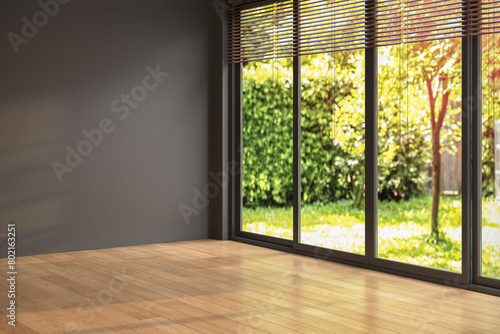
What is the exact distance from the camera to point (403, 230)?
488 cm

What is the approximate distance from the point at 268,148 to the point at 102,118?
61.5 inches

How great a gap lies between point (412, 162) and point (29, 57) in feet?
10.8

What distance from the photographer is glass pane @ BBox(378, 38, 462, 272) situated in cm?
452

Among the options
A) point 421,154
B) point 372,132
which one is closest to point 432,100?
point 421,154

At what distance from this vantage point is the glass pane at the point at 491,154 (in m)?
4.21

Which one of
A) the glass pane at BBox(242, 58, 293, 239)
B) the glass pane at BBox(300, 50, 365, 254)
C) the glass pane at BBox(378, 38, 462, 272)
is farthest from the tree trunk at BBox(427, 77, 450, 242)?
the glass pane at BBox(242, 58, 293, 239)

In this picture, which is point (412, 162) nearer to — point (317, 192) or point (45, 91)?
point (317, 192)

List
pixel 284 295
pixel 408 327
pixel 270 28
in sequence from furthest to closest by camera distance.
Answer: pixel 270 28 < pixel 284 295 < pixel 408 327

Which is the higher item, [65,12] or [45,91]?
[65,12]

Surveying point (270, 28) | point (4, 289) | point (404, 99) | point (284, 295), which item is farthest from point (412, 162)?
point (4, 289)

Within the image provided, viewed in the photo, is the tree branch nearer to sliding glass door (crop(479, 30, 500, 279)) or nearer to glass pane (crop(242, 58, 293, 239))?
sliding glass door (crop(479, 30, 500, 279))

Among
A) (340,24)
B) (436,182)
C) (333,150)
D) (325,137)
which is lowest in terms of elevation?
(436,182)

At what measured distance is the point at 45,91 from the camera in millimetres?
5641

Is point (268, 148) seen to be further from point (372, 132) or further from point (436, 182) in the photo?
point (436, 182)
